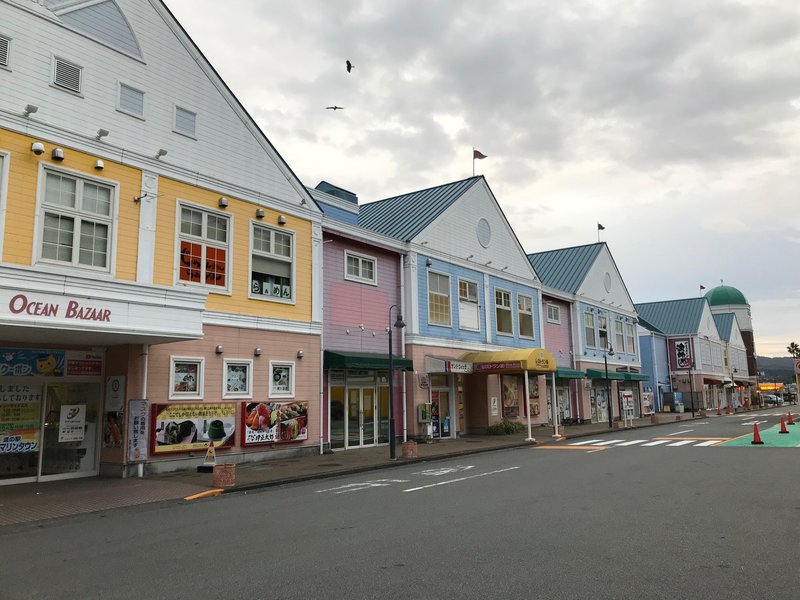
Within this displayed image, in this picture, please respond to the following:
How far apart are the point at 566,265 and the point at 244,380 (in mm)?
29970

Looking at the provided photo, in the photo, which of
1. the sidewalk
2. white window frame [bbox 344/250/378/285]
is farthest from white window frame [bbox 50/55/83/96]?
white window frame [bbox 344/250/378/285]

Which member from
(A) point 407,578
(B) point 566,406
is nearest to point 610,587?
(A) point 407,578

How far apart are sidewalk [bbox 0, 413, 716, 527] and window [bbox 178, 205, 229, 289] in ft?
16.5

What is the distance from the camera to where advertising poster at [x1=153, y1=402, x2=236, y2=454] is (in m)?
15.5

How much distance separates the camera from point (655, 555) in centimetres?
701

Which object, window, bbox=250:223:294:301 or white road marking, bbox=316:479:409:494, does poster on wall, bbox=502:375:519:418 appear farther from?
white road marking, bbox=316:479:409:494

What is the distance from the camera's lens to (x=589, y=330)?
135 ft

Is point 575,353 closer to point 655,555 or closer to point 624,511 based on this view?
point 624,511

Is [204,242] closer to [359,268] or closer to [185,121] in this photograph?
[185,121]

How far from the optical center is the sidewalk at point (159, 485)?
11.1m

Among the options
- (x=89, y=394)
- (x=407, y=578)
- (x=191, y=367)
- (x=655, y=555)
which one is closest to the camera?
(x=407, y=578)

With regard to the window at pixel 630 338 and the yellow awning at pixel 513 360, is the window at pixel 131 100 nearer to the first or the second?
the yellow awning at pixel 513 360

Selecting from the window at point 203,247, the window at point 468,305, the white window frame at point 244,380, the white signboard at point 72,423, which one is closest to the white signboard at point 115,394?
the white signboard at point 72,423

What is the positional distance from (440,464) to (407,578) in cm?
1176
